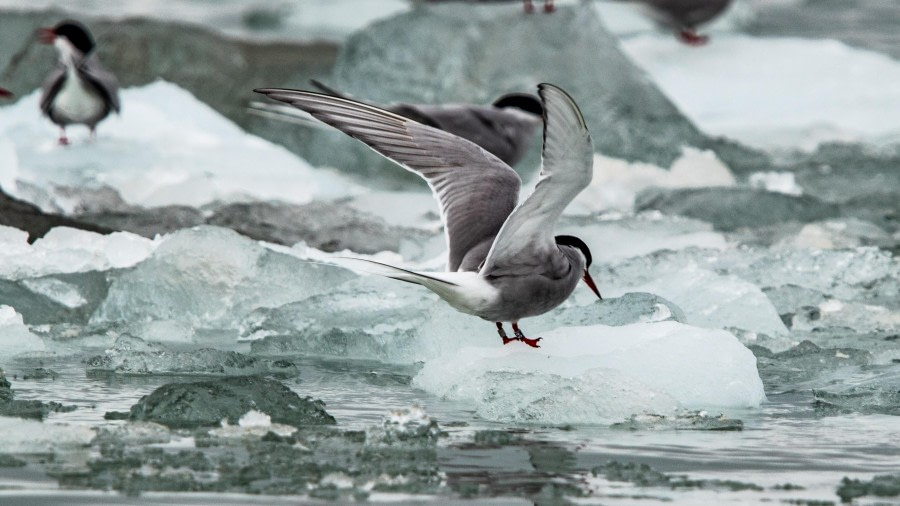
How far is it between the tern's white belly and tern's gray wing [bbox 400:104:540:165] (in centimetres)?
262

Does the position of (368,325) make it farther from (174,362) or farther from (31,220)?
(31,220)

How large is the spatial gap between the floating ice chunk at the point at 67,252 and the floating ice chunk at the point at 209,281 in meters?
0.28

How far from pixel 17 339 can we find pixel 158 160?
4119 mm

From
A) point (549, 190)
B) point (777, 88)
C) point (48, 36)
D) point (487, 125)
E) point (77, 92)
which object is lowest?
point (549, 190)

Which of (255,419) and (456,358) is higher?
(456,358)

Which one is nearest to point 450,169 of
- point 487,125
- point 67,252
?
point 67,252

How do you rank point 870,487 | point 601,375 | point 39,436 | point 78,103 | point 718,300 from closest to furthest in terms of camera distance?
point 870,487 < point 39,436 < point 601,375 < point 718,300 < point 78,103

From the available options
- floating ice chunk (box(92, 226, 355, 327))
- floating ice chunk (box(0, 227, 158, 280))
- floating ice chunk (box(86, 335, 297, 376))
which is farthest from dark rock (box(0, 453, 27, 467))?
floating ice chunk (box(0, 227, 158, 280))

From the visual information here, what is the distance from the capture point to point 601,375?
4.14 metres

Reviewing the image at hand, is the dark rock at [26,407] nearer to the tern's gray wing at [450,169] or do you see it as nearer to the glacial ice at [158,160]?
the tern's gray wing at [450,169]

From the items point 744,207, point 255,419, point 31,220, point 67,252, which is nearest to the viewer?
point 255,419

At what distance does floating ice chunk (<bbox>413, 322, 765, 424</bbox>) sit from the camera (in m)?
4.01

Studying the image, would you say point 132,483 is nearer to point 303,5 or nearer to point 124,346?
point 124,346

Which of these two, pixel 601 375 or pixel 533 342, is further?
pixel 533 342
